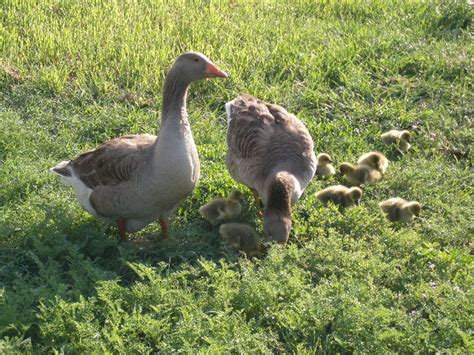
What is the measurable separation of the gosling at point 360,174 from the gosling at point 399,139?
29.2 inches

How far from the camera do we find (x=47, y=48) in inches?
362

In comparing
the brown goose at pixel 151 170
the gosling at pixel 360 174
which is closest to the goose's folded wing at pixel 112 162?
the brown goose at pixel 151 170

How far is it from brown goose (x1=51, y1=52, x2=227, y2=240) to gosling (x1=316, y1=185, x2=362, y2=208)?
4.60ft

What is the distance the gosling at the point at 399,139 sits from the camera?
7.69m

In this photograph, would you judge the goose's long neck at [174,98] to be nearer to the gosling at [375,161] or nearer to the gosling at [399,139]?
the gosling at [375,161]

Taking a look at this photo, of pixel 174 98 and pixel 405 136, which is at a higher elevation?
pixel 174 98

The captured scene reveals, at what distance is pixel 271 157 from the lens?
6480mm

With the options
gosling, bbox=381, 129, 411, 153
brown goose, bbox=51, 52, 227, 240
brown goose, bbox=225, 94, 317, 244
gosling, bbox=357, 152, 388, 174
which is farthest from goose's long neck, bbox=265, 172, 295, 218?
gosling, bbox=381, 129, 411, 153

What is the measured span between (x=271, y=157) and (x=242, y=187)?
738 millimetres

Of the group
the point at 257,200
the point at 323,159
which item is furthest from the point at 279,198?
the point at 323,159

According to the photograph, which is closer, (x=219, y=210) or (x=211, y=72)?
(x=211, y=72)

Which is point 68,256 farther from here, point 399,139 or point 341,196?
point 399,139

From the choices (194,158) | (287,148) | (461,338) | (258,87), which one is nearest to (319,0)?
(258,87)

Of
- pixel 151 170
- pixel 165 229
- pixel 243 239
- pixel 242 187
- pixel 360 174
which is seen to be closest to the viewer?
pixel 151 170
